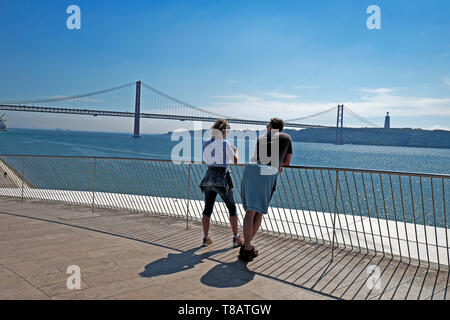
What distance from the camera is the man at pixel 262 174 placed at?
3.38m

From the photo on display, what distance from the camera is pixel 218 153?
12.1ft

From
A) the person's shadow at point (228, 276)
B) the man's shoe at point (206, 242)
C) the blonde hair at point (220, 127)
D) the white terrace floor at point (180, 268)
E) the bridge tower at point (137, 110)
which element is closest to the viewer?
the white terrace floor at point (180, 268)

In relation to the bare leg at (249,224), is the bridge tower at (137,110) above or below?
above

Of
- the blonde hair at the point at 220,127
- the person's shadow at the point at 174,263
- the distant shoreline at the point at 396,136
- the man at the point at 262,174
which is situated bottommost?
the person's shadow at the point at 174,263

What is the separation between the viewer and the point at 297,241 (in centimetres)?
410

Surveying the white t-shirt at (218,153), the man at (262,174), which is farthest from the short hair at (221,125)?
the man at (262,174)

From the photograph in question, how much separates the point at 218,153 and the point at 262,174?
1.94ft

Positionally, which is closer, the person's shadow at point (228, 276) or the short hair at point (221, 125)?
the person's shadow at point (228, 276)

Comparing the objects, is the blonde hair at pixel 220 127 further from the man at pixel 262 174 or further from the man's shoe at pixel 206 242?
the man's shoe at pixel 206 242

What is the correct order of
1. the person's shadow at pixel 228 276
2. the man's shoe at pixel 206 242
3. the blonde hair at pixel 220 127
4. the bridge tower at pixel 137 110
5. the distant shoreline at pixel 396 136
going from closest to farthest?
the person's shadow at pixel 228 276 → the blonde hair at pixel 220 127 → the man's shoe at pixel 206 242 → the bridge tower at pixel 137 110 → the distant shoreline at pixel 396 136

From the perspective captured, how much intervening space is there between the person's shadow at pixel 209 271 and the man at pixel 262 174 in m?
0.30

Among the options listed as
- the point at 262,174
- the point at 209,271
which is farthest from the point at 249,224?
the point at 209,271

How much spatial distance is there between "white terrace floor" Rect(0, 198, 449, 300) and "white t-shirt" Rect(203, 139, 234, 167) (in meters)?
0.95

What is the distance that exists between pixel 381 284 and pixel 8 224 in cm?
453
